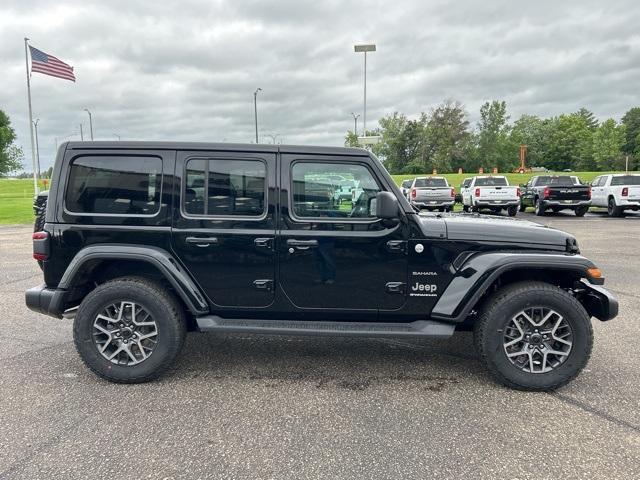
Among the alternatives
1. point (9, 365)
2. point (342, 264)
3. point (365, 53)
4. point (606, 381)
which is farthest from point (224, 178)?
point (365, 53)

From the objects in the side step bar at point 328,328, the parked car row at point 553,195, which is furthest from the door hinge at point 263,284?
the parked car row at point 553,195

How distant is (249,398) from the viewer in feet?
11.2

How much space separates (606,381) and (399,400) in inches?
67.0

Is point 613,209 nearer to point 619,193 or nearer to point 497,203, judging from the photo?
point 619,193

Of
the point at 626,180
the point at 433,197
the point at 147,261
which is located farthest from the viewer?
the point at 433,197

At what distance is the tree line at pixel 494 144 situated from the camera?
90688mm

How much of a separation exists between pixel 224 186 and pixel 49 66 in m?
20.9

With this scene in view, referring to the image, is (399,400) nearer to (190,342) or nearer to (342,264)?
(342,264)

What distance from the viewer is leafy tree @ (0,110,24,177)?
92.0m

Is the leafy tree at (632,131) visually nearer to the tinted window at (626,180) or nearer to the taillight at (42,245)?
the tinted window at (626,180)

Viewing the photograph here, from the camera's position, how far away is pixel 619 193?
18094 mm

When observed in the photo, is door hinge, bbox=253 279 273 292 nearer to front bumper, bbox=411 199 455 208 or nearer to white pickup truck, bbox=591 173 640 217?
front bumper, bbox=411 199 455 208

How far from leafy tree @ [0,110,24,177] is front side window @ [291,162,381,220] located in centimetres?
10785

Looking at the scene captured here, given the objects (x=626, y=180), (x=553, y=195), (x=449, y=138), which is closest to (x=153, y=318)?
(x=553, y=195)
